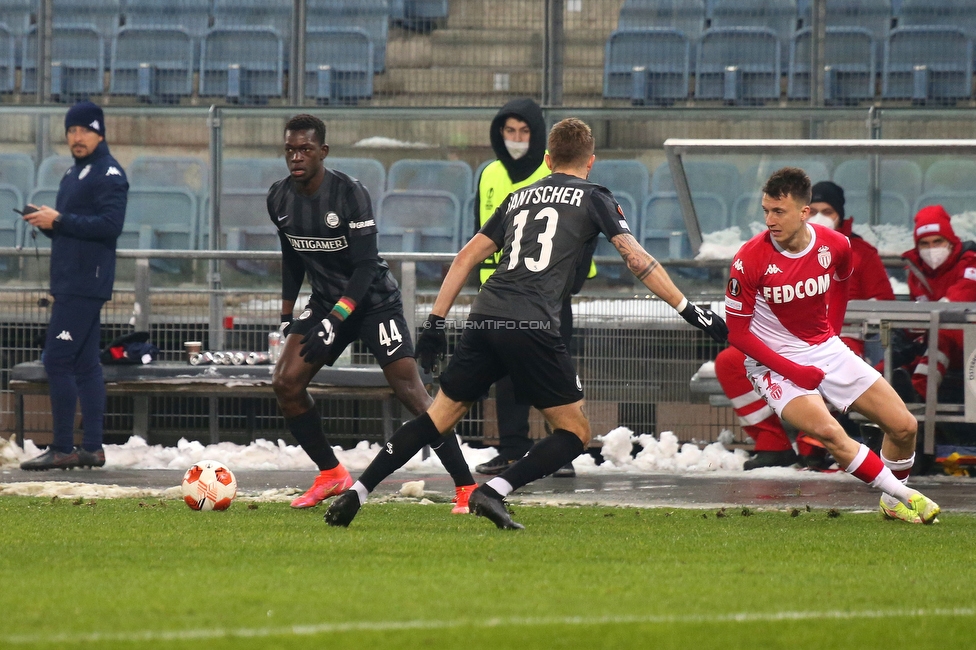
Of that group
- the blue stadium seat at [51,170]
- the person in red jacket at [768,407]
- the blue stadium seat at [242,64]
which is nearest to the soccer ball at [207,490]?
the person in red jacket at [768,407]

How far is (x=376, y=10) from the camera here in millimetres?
15102

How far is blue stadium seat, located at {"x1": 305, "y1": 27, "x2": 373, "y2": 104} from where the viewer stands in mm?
14484

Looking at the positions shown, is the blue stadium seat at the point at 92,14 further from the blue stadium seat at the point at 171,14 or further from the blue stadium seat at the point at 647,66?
the blue stadium seat at the point at 647,66

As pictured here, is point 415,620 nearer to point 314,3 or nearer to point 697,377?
point 697,377

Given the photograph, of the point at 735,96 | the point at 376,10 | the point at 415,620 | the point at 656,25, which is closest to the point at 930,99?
the point at 735,96

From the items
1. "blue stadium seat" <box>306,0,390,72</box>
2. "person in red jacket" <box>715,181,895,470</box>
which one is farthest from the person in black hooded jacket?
"blue stadium seat" <box>306,0,390,72</box>

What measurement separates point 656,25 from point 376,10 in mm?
3103

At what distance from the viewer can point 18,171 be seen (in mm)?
13500

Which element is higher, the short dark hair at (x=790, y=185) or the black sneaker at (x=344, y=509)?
the short dark hair at (x=790, y=185)

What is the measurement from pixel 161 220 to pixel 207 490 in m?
6.28

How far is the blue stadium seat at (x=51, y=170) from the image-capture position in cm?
1357

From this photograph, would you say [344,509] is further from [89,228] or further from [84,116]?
[84,116]

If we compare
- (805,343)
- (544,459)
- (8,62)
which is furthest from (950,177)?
(8,62)

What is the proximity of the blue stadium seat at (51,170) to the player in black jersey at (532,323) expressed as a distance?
26.6 feet
